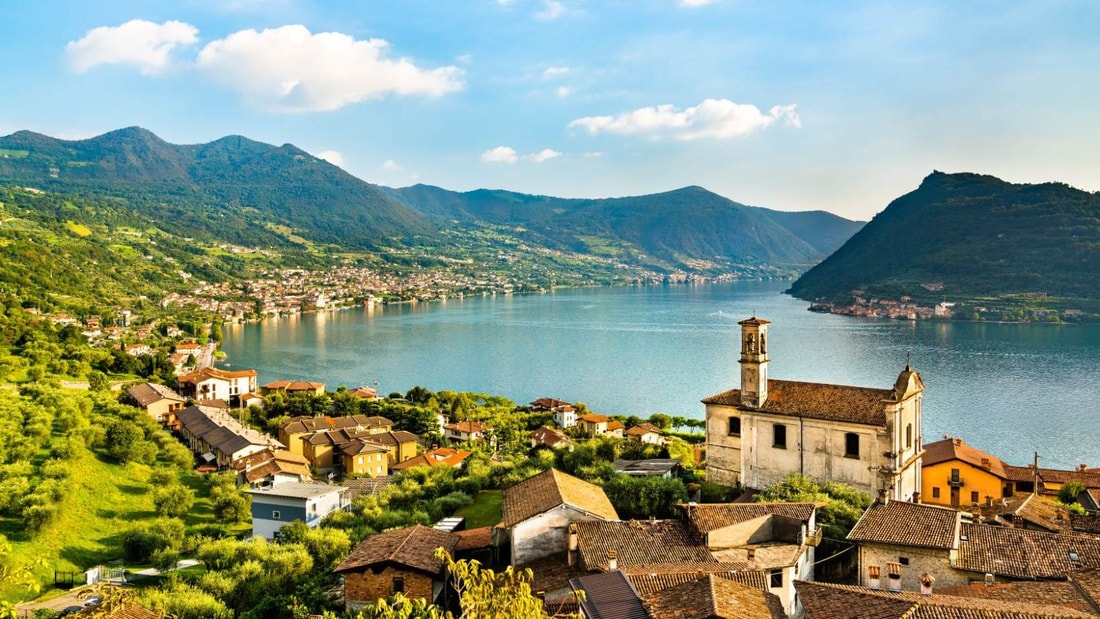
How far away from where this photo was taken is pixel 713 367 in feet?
210

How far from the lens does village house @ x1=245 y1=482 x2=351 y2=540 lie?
2092cm

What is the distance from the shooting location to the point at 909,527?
471 inches

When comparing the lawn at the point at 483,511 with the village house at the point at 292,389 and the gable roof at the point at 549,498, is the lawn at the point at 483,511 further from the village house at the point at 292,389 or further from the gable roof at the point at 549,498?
the village house at the point at 292,389

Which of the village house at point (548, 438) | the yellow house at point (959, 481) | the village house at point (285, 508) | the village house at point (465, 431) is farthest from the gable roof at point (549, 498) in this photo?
the village house at point (465, 431)

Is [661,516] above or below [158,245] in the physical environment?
below

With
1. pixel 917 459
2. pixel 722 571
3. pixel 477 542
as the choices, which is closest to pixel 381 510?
pixel 477 542

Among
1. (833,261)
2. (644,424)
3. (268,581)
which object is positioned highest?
(833,261)

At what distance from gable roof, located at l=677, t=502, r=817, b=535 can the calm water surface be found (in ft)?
87.8

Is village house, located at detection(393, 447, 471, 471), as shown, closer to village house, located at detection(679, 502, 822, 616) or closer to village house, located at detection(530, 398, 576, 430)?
village house, located at detection(530, 398, 576, 430)

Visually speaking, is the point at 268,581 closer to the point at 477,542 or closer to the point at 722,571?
the point at 477,542

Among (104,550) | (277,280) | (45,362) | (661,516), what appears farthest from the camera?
(277,280)

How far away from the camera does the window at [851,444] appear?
1794 centimetres

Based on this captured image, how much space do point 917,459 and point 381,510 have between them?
14069 mm

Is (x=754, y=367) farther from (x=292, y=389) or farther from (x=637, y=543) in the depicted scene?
(x=292, y=389)
